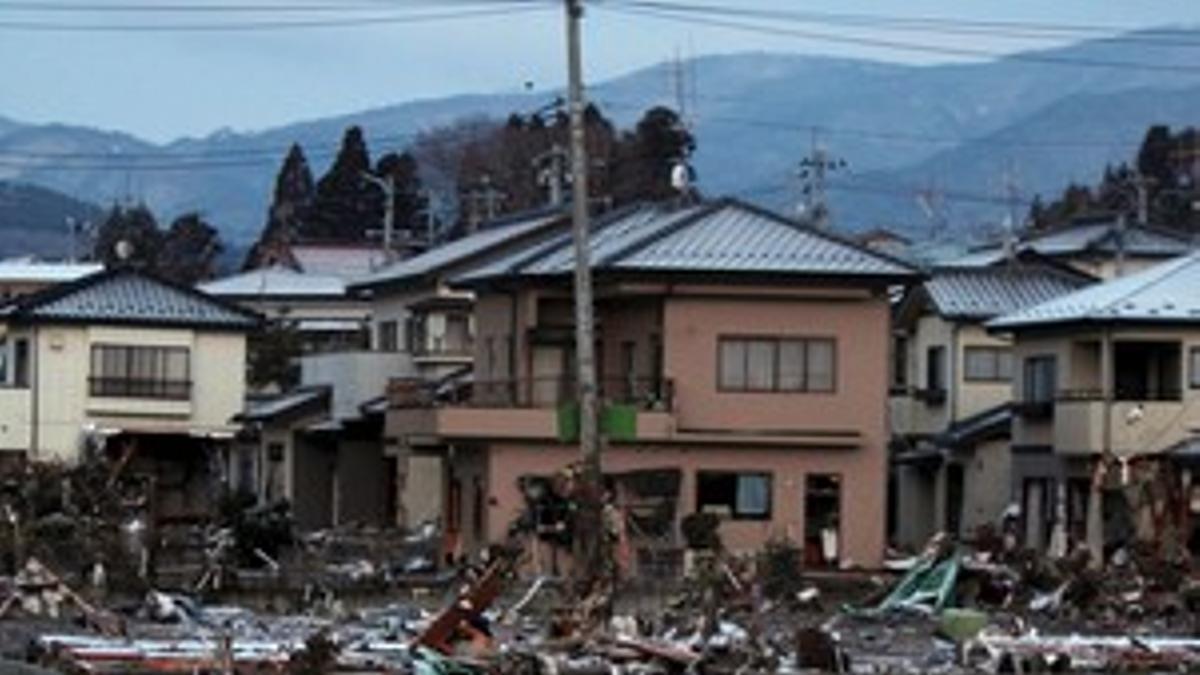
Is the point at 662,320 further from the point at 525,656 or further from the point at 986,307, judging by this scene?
the point at 525,656

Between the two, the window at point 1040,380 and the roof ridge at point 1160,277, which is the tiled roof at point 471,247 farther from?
the roof ridge at point 1160,277

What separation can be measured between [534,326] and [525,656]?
2427 centimetres

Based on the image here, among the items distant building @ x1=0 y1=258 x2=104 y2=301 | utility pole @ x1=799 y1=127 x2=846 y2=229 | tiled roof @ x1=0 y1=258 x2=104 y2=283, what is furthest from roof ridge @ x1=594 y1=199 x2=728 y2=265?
tiled roof @ x1=0 y1=258 x2=104 y2=283

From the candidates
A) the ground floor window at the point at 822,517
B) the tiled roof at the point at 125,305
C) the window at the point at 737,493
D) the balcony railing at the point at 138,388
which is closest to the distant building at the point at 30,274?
the tiled roof at the point at 125,305

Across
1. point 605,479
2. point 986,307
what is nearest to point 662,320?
point 605,479

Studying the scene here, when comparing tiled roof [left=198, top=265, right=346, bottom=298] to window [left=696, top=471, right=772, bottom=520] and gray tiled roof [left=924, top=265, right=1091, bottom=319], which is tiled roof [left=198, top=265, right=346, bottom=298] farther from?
window [left=696, top=471, right=772, bottom=520]

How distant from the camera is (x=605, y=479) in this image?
46844 mm

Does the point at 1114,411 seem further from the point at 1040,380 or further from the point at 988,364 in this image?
the point at 988,364

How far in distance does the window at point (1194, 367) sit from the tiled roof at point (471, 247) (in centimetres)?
1425

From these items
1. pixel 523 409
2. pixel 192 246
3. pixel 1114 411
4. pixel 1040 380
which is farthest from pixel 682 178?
pixel 192 246

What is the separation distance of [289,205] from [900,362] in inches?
2569

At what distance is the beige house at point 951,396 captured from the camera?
5800cm

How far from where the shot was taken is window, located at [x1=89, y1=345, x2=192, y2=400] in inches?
2517

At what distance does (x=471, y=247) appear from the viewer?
62.4m
